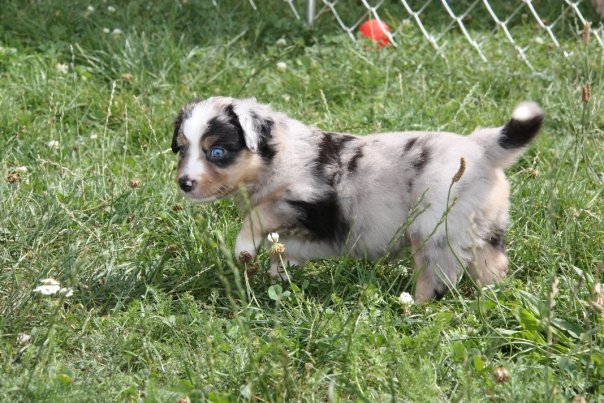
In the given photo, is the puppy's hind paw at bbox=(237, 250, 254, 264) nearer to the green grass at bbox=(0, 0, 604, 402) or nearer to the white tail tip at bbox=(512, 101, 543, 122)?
the green grass at bbox=(0, 0, 604, 402)

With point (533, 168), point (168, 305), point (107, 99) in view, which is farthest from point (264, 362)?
point (107, 99)

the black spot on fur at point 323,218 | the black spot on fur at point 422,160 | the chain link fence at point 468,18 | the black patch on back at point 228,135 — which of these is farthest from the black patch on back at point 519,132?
Answer: the chain link fence at point 468,18

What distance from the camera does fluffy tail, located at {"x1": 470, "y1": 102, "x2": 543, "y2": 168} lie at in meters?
3.59

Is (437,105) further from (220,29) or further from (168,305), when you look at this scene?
(168,305)

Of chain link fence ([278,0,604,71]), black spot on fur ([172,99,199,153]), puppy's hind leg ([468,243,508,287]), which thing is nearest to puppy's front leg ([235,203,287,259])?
black spot on fur ([172,99,199,153])

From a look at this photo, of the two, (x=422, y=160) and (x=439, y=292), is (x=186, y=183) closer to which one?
(x=422, y=160)

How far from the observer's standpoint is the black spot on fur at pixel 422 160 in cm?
370

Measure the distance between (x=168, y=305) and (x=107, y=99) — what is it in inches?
84.2

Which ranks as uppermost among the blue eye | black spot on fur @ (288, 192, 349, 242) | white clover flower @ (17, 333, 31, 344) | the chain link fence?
the blue eye

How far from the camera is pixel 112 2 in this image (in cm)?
671

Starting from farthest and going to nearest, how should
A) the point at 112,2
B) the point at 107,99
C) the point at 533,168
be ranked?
the point at 112,2 < the point at 107,99 < the point at 533,168

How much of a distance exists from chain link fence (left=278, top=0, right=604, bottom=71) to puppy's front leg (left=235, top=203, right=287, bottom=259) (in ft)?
8.82

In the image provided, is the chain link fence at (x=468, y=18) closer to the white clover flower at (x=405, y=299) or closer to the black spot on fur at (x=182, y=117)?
the black spot on fur at (x=182, y=117)

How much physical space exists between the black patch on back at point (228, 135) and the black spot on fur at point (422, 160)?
67 cm
